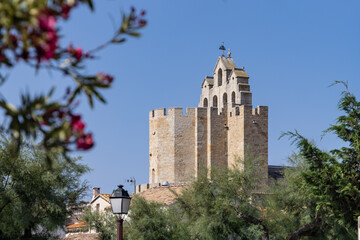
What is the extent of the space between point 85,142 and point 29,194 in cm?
1963

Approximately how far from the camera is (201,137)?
51750mm

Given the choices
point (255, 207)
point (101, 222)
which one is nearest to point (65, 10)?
point (255, 207)

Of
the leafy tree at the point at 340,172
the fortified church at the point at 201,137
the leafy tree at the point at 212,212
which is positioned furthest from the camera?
the fortified church at the point at 201,137

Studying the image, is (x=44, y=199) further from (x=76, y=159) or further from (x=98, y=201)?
(x=98, y=201)

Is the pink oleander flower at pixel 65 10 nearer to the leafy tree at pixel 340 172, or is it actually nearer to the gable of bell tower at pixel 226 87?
the leafy tree at pixel 340 172

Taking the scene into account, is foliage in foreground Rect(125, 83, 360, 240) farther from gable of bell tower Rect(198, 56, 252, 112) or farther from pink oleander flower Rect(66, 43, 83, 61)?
gable of bell tower Rect(198, 56, 252, 112)

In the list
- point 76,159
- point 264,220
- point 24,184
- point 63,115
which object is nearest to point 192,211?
point 264,220

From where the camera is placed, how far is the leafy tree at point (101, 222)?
1187 inches

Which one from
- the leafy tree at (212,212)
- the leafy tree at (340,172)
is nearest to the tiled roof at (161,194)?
the leafy tree at (212,212)

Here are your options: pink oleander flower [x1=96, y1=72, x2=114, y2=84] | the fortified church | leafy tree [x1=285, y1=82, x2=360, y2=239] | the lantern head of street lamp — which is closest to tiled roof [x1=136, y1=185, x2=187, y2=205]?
the fortified church

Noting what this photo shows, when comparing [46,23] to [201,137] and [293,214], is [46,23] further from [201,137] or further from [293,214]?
[201,137]

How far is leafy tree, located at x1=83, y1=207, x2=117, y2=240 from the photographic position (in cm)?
3014

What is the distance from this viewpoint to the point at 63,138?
2955 millimetres

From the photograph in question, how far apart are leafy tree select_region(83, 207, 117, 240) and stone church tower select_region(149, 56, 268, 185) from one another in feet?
64.2
